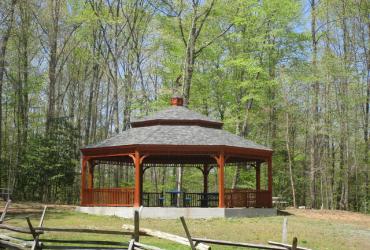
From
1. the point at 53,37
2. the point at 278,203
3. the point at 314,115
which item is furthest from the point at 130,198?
the point at 53,37

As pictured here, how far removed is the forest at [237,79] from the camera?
3441cm

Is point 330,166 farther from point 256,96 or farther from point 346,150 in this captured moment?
point 256,96

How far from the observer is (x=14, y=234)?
1512cm

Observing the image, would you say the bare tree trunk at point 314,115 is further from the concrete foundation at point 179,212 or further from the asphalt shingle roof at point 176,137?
the concrete foundation at point 179,212

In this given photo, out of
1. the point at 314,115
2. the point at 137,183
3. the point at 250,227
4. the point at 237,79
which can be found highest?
the point at 237,79

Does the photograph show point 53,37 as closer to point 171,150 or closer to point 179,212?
point 171,150

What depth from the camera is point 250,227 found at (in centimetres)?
1961

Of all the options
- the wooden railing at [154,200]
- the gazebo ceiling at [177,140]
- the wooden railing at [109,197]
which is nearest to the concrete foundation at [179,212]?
the wooden railing at [109,197]

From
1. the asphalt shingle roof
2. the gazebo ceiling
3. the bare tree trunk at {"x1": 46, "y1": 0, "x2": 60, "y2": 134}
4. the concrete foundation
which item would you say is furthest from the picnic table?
the bare tree trunk at {"x1": 46, "y1": 0, "x2": 60, "y2": 134}

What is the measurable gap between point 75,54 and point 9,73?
9289 mm

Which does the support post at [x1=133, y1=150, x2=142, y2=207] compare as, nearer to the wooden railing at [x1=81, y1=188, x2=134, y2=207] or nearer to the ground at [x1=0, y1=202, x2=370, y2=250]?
the wooden railing at [x1=81, y1=188, x2=134, y2=207]

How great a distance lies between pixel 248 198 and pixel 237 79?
14.9m

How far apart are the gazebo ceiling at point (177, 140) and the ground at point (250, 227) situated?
3.12 meters

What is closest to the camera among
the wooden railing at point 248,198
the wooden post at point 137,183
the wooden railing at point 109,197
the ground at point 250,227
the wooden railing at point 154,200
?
the ground at point 250,227
